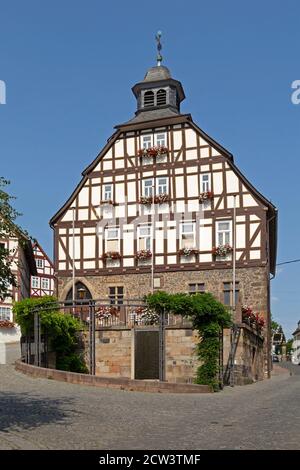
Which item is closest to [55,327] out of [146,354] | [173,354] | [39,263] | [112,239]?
[146,354]

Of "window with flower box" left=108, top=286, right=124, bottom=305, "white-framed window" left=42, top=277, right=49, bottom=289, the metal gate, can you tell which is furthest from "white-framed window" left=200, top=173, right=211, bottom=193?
"white-framed window" left=42, top=277, right=49, bottom=289

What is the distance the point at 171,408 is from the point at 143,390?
410cm

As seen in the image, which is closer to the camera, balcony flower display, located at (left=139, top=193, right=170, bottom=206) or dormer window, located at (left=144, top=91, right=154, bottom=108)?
balcony flower display, located at (left=139, top=193, right=170, bottom=206)

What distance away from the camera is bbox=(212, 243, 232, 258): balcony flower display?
1216 inches

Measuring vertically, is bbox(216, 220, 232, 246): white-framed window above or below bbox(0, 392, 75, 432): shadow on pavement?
above

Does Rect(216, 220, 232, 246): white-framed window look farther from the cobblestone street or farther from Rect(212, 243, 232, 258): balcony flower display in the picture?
the cobblestone street

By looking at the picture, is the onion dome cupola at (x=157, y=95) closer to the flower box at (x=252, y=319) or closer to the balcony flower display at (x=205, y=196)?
the balcony flower display at (x=205, y=196)

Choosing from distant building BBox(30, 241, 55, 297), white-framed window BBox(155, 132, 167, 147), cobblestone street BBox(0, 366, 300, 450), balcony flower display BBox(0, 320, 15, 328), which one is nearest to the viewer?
cobblestone street BBox(0, 366, 300, 450)

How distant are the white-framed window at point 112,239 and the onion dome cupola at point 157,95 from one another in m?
6.38

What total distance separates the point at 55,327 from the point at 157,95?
59.0 feet

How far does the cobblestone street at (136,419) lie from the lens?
9.41 meters

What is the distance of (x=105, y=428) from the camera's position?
35.7ft

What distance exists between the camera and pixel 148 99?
119 ft

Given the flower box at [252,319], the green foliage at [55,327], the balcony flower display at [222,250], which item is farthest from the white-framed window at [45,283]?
the green foliage at [55,327]
